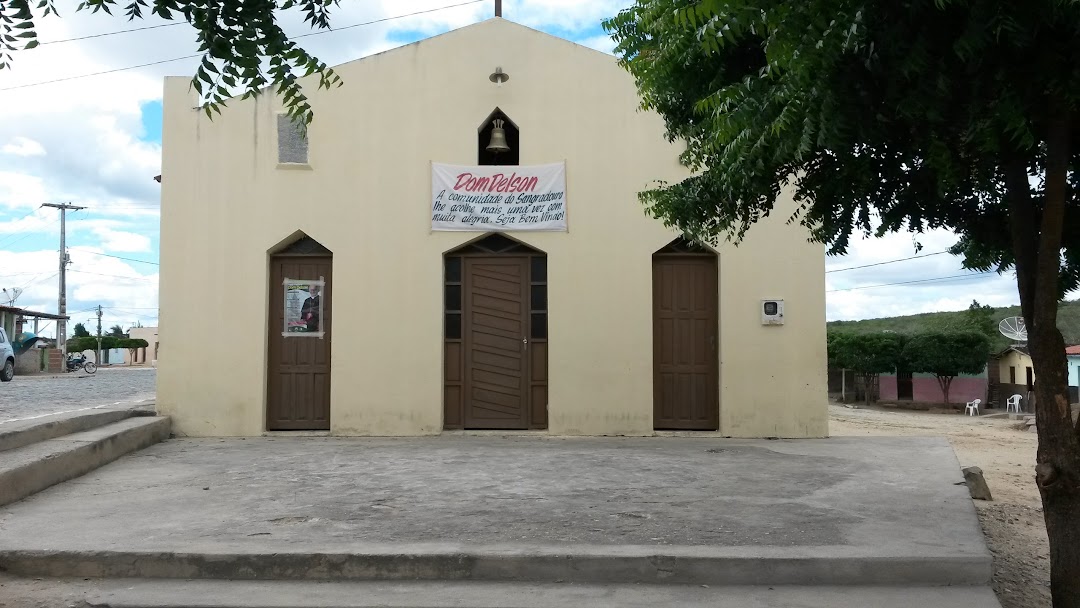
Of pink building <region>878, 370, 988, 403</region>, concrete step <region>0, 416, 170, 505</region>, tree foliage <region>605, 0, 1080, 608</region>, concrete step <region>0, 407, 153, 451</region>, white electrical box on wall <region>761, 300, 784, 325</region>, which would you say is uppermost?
tree foliage <region>605, 0, 1080, 608</region>

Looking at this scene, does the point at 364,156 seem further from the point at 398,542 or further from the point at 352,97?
the point at 398,542

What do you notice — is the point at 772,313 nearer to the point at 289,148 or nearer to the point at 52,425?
the point at 289,148

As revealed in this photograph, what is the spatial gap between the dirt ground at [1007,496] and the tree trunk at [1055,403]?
56 cm

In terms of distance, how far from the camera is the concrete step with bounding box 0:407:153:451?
7.33 metres

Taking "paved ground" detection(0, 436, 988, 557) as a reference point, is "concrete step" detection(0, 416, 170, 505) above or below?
above

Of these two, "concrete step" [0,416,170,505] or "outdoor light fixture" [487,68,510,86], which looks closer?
"concrete step" [0,416,170,505]

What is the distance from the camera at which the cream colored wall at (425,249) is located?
10109 mm

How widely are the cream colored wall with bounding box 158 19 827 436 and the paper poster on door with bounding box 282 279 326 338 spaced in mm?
346

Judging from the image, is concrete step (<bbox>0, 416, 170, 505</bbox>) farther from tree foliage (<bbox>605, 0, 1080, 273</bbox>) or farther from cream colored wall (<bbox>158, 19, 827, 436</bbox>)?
tree foliage (<bbox>605, 0, 1080, 273</bbox>)

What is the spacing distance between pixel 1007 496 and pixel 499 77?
7.59m

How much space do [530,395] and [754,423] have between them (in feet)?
9.32

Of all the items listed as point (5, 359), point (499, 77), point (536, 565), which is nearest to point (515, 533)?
point (536, 565)

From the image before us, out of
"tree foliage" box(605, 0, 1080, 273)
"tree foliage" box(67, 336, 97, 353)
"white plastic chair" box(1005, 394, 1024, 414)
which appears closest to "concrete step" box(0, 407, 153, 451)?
Answer: "tree foliage" box(605, 0, 1080, 273)

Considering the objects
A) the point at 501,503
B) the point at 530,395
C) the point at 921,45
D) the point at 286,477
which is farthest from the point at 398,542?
the point at 530,395
